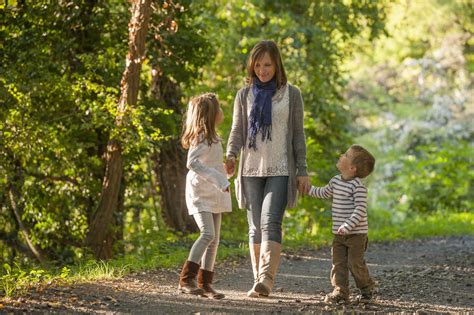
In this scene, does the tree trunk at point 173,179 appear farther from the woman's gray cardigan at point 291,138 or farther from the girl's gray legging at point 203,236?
the girl's gray legging at point 203,236

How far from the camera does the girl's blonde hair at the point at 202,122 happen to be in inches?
269

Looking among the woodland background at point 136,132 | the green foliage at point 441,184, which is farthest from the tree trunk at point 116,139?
the green foliage at point 441,184

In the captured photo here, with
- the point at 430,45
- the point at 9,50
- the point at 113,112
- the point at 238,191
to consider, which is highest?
the point at 430,45

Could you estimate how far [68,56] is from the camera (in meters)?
11.0

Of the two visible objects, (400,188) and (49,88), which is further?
(400,188)

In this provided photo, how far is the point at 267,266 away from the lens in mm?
6629

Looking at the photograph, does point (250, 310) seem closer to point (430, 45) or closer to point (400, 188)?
point (400, 188)

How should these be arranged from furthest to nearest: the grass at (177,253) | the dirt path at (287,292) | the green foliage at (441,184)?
1. the green foliage at (441,184)
2. the grass at (177,253)
3. the dirt path at (287,292)

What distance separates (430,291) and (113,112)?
401 centimetres

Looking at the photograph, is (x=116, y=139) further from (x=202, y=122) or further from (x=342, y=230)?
(x=342, y=230)

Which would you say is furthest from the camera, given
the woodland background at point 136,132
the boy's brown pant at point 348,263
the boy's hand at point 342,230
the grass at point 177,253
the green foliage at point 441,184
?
the green foliage at point 441,184

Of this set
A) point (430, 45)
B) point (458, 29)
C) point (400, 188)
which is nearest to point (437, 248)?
point (400, 188)

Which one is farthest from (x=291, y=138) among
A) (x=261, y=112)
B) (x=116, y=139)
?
(x=116, y=139)

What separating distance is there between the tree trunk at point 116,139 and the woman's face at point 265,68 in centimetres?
289
